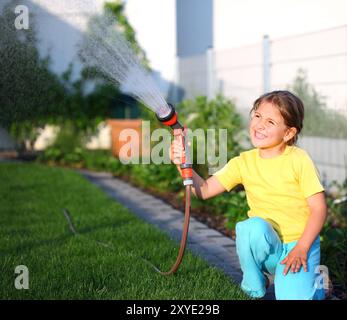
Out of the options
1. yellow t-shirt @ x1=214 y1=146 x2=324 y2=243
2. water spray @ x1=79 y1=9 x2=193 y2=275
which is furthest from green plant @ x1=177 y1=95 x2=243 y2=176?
yellow t-shirt @ x1=214 y1=146 x2=324 y2=243

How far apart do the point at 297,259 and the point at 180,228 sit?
2.25 meters

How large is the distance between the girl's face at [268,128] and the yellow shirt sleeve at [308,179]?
16 centimetres

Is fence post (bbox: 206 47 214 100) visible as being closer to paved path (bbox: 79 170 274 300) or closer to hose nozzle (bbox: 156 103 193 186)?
paved path (bbox: 79 170 274 300)

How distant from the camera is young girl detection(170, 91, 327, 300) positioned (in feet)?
9.12

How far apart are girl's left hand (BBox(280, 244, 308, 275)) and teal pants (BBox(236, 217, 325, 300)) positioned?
38 millimetres

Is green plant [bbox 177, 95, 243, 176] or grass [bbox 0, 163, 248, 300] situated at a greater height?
green plant [bbox 177, 95, 243, 176]

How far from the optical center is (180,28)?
12367mm

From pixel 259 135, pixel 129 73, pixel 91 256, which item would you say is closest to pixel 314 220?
pixel 259 135

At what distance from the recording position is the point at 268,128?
2.90m

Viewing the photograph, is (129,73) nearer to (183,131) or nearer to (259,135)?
(183,131)

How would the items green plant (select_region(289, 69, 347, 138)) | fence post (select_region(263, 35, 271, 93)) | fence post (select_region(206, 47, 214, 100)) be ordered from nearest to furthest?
green plant (select_region(289, 69, 347, 138)) < fence post (select_region(263, 35, 271, 93)) < fence post (select_region(206, 47, 214, 100))

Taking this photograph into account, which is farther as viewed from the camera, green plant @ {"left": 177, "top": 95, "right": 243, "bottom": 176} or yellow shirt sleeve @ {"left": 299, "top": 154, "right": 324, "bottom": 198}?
green plant @ {"left": 177, "top": 95, "right": 243, "bottom": 176}
